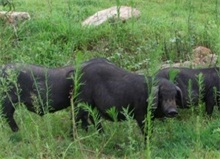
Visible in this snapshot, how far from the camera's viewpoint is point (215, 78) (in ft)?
21.5

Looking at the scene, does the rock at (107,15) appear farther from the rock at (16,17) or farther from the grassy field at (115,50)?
→ the rock at (16,17)

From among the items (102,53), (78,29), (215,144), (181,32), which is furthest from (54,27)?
(215,144)

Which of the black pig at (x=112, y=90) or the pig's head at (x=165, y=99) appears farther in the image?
the black pig at (x=112, y=90)

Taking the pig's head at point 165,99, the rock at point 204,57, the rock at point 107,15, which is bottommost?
the rock at point 204,57

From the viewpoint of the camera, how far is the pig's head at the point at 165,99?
537 centimetres

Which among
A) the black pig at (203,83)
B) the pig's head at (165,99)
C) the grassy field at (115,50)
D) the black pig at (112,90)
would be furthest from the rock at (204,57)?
the pig's head at (165,99)

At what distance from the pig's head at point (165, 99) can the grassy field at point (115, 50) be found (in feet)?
0.79

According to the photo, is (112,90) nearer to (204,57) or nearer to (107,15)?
(204,57)

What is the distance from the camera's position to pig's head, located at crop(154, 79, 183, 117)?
5.37 m

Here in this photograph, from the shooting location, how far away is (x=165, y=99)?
5438mm

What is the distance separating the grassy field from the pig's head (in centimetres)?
24

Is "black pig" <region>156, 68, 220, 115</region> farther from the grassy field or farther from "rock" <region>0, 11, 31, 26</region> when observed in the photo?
"rock" <region>0, 11, 31, 26</region>

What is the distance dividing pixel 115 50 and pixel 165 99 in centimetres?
315

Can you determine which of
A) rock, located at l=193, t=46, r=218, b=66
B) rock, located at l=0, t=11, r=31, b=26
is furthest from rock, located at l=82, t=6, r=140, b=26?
rock, located at l=193, t=46, r=218, b=66
